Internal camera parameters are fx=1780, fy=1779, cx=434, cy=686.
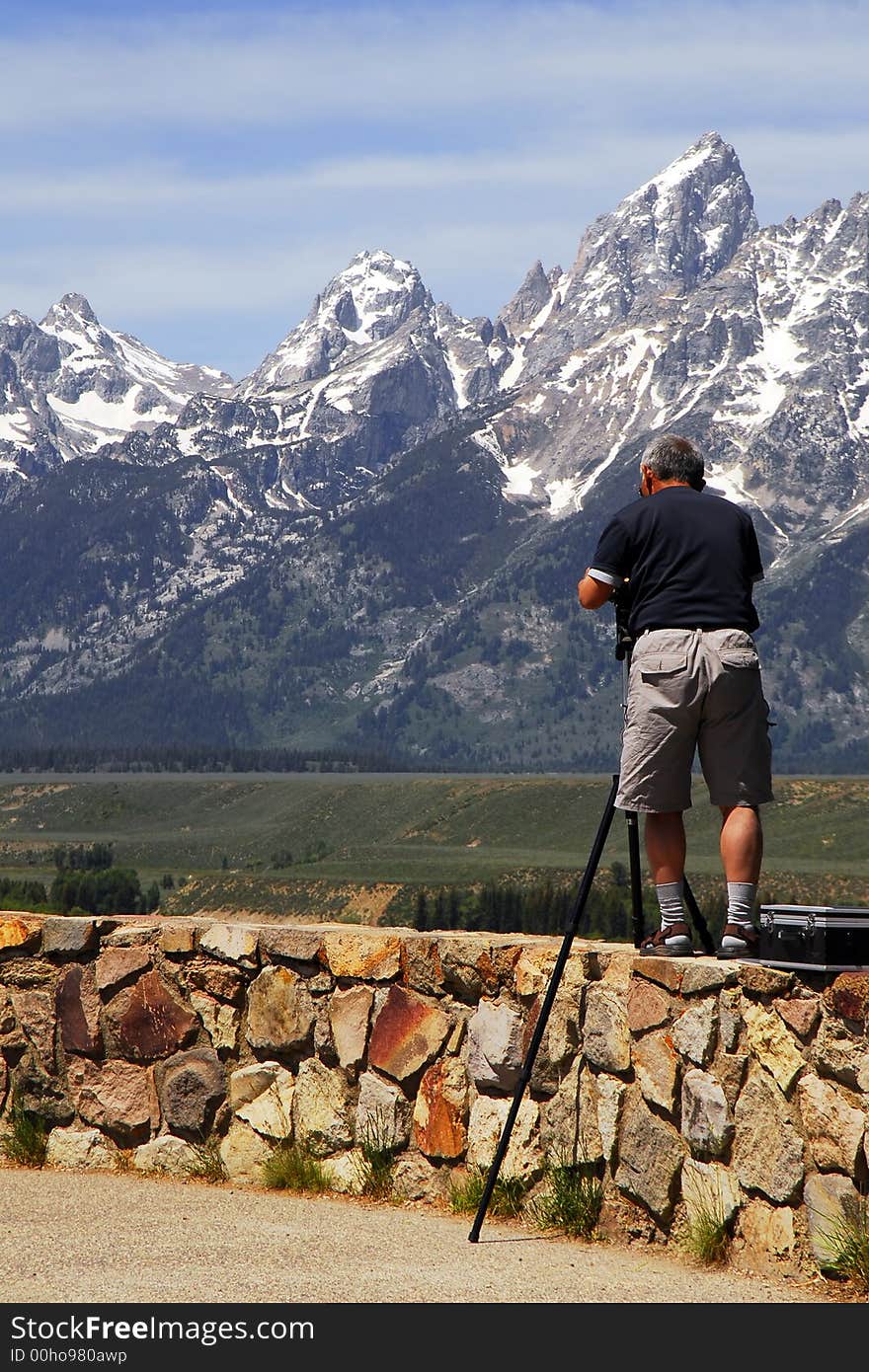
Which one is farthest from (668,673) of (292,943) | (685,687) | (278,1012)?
(278,1012)

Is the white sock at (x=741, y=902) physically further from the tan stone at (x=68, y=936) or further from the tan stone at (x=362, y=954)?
the tan stone at (x=68, y=936)

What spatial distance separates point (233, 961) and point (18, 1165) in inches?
86.1

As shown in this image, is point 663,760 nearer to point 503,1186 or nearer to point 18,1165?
point 503,1186

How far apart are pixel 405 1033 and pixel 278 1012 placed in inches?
40.4

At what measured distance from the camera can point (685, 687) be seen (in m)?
10.6

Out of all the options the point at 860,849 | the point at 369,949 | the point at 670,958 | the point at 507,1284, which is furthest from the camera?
the point at 860,849

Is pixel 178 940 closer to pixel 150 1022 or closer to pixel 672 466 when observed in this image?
pixel 150 1022

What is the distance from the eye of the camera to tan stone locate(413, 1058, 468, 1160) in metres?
11.4

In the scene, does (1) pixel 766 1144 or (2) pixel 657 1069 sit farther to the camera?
(2) pixel 657 1069

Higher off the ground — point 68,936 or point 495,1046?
point 68,936

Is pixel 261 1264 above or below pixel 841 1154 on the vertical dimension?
below

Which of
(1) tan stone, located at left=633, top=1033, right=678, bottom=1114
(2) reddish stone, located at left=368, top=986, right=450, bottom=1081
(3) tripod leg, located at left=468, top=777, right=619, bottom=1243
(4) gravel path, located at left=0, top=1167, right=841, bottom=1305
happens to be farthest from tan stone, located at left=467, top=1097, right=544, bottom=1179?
(1) tan stone, located at left=633, top=1033, right=678, bottom=1114
